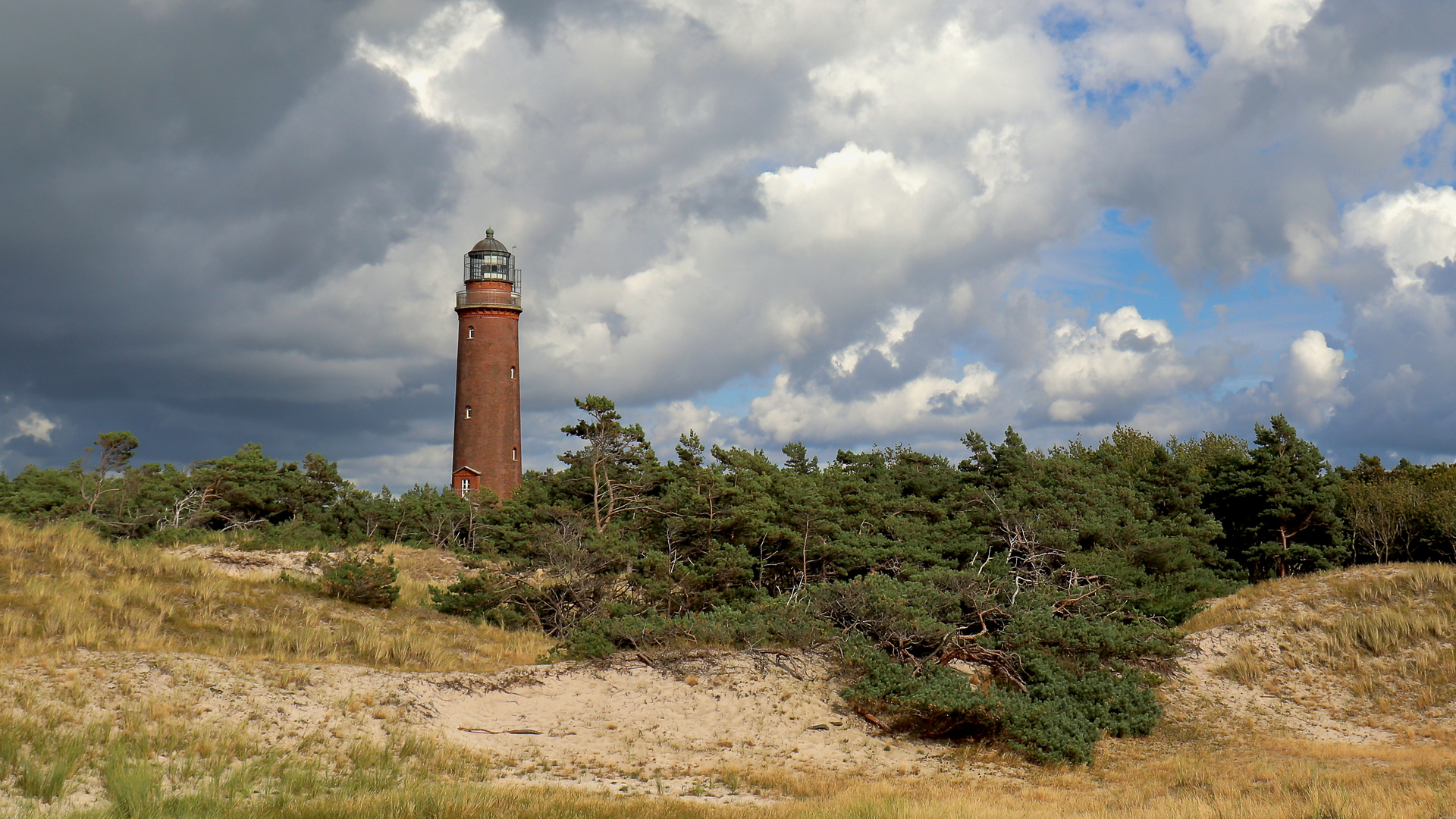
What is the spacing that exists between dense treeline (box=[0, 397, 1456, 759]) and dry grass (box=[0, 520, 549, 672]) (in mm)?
1839

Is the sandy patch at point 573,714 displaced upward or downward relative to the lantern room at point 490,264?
downward

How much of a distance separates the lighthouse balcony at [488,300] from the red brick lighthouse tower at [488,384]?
0.03 metres

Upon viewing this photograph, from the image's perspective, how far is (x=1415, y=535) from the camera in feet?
109

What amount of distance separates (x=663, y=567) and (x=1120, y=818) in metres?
13.1

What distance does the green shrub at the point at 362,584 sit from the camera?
2239cm

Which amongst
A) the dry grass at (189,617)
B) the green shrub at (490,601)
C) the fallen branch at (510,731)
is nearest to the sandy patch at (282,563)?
the green shrub at (490,601)

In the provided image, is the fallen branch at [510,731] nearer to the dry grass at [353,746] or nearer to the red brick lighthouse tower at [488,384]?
the dry grass at [353,746]

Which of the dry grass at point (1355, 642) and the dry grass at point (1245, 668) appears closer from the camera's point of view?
the dry grass at point (1355, 642)

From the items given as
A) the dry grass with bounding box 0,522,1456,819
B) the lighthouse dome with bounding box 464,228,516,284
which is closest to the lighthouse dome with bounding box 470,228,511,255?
the lighthouse dome with bounding box 464,228,516,284

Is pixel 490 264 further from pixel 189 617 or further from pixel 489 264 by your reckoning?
pixel 189 617

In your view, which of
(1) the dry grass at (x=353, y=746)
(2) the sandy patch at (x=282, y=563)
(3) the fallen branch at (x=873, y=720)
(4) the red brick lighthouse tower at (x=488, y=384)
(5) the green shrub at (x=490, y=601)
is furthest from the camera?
(4) the red brick lighthouse tower at (x=488, y=384)

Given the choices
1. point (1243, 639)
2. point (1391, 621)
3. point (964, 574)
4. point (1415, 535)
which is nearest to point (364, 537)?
point (964, 574)

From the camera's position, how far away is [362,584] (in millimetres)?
22375

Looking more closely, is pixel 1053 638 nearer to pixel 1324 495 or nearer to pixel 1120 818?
pixel 1120 818
